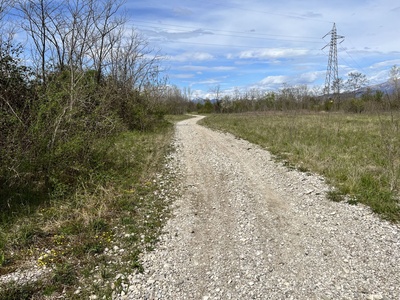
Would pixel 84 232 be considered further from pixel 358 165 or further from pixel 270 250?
pixel 358 165

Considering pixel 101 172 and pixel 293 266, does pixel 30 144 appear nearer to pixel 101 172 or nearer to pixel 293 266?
pixel 101 172

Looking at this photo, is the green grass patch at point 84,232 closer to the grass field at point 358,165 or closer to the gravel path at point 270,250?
the gravel path at point 270,250

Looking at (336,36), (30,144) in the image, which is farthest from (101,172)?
(336,36)

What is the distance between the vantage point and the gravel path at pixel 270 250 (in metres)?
2.87

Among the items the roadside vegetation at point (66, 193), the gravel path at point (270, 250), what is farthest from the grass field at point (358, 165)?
the roadside vegetation at point (66, 193)

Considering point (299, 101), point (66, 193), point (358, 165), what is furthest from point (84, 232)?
point (299, 101)

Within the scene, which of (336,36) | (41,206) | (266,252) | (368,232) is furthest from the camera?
(336,36)

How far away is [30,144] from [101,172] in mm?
1722

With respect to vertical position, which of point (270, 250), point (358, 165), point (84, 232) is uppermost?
point (358, 165)

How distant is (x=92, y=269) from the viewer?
10.8 feet

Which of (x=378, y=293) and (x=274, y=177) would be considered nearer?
(x=378, y=293)

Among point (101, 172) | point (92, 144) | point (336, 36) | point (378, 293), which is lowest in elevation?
point (378, 293)

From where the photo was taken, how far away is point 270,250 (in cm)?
361

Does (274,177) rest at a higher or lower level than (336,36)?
lower
